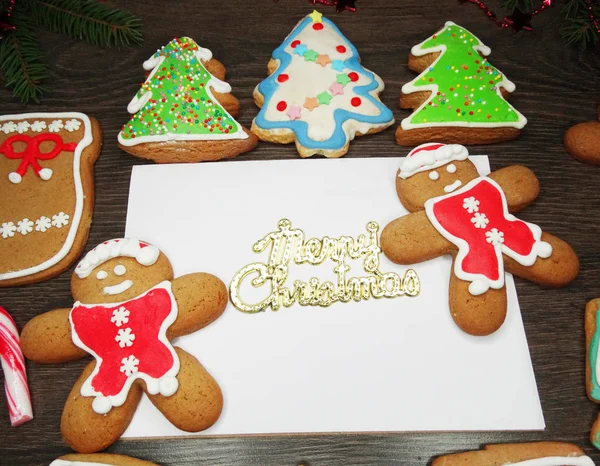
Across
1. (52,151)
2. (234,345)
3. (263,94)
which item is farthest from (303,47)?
(234,345)

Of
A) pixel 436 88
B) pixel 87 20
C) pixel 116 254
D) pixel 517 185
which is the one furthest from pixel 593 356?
pixel 87 20

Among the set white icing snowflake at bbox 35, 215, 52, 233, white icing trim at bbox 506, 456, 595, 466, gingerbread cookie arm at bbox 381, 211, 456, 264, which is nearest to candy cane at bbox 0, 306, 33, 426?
white icing snowflake at bbox 35, 215, 52, 233

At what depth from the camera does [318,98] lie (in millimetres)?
1700

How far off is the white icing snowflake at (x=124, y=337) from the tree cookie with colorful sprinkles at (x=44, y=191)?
12.5 inches

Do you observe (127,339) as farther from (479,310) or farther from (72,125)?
(479,310)

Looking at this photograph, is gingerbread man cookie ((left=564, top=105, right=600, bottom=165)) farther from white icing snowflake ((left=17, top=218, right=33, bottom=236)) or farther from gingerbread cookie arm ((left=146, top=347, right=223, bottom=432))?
white icing snowflake ((left=17, top=218, right=33, bottom=236))

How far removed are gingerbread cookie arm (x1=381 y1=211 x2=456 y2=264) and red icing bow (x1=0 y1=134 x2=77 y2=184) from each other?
3.27ft

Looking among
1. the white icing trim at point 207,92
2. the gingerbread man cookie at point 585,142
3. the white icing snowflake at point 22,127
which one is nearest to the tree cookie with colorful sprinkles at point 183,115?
the white icing trim at point 207,92

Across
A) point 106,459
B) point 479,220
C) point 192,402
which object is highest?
point 479,220

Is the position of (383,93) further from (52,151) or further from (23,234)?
(23,234)

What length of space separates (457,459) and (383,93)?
1.13 m

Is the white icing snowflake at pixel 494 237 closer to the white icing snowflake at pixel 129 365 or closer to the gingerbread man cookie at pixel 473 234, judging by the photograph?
the gingerbread man cookie at pixel 473 234

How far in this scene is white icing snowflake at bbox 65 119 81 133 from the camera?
1.72m

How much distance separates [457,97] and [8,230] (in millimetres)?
1368
